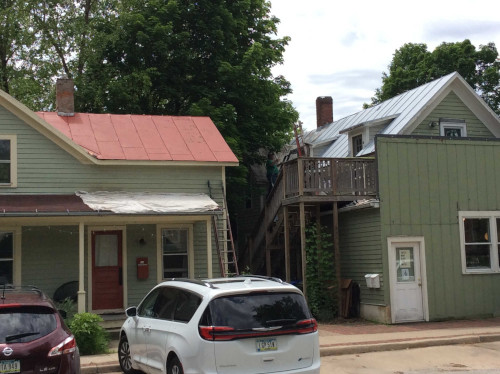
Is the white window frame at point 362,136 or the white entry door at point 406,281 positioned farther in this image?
the white window frame at point 362,136

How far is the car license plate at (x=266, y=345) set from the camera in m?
7.42

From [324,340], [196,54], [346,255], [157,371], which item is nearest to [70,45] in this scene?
[196,54]

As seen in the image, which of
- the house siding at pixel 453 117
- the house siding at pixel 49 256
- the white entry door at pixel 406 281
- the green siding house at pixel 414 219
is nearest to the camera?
the house siding at pixel 49 256

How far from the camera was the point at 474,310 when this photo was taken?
54.2 feet

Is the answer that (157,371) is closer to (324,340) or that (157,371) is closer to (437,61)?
(324,340)

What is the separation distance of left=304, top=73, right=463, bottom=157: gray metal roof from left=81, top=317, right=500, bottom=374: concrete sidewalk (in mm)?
6612

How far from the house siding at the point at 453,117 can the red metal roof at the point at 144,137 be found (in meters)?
7.73

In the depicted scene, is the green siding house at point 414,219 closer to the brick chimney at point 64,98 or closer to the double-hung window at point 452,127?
the double-hung window at point 452,127

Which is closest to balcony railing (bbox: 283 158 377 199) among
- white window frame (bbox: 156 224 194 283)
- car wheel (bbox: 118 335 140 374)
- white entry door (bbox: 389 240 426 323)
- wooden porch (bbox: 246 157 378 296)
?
wooden porch (bbox: 246 157 378 296)

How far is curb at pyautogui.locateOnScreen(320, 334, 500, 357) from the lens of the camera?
12000 millimetres

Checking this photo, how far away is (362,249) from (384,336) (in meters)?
3.76

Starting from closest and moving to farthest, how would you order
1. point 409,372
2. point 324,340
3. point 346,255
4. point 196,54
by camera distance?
point 409,372 < point 324,340 < point 346,255 < point 196,54

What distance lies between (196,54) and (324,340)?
1525 centimetres

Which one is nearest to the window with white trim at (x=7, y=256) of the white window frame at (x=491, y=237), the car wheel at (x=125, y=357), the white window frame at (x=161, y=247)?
the white window frame at (x=161, y=247)
